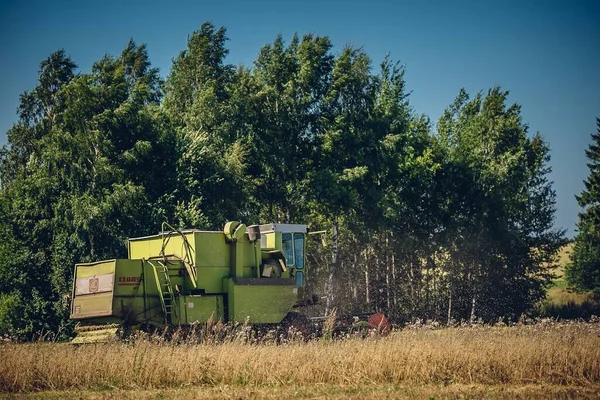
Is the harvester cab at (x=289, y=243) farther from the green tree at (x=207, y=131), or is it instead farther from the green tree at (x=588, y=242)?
the green tree at (x=588, y=242)

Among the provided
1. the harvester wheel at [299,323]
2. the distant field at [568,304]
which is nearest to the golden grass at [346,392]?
the harvester wheel at [299,323]

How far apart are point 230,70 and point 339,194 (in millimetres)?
9544

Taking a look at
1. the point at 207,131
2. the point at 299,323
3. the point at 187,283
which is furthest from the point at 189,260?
the point at 207,131

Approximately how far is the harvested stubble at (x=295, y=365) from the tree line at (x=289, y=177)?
46.9 feet

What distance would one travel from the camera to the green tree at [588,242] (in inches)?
1992

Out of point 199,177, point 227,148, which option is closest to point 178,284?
point 199,177

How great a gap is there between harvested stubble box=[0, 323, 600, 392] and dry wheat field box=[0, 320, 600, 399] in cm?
2

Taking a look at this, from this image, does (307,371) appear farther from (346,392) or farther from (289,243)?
(289,243)

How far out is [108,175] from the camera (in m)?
28.8

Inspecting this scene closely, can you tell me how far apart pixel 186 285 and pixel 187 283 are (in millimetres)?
64

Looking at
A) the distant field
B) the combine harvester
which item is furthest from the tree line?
the combine harvester

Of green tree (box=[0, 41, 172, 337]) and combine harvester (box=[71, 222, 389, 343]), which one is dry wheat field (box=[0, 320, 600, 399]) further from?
green tree (box=[0, 41, 172, 337])

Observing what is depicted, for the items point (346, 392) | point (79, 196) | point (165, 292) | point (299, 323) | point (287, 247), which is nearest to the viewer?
point (346, 392)

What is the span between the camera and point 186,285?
774 inches
